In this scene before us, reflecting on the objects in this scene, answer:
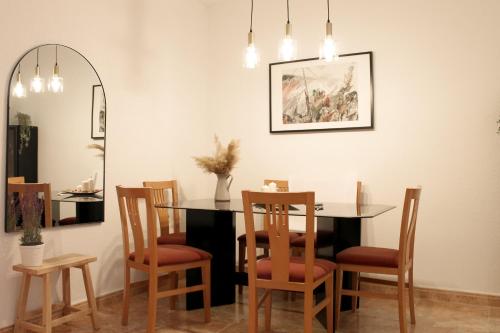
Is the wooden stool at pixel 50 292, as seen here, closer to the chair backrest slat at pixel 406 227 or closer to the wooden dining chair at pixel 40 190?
the wooden dining chair at pixel 40 190

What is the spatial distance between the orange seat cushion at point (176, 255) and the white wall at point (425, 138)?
146 centimetres

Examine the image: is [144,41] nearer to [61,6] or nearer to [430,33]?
[61,6]

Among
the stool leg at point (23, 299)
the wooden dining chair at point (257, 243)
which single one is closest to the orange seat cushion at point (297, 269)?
the wooden dining chair at point (257, 243)

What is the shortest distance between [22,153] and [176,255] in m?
1.21

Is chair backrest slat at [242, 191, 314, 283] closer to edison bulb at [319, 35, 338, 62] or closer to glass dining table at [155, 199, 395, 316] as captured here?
glass dining table at [155, 199, 395, 316]

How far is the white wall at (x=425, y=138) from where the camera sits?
3.54 m

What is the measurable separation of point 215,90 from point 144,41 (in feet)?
3.51

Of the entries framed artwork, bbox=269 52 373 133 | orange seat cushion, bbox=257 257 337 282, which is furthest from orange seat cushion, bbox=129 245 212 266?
framed artwork, bbox=269 52 373 133

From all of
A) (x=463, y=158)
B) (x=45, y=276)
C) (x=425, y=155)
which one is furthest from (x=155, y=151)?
(x=463, y=158)

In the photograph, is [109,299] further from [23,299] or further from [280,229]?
[280,229]

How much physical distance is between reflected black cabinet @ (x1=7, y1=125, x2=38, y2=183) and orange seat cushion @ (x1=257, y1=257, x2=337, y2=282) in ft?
5.34

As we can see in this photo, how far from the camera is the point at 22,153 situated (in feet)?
9.52

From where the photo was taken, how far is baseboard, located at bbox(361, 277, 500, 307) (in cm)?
348

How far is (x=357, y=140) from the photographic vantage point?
403 centimetres
